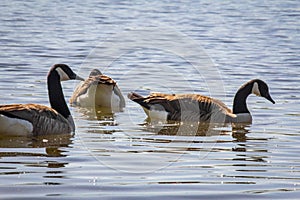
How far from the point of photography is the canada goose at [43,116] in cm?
940

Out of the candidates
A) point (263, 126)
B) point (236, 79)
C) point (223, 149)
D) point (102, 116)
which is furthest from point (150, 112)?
point (236, 79)

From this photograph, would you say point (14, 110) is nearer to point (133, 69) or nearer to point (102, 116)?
point (102, 116)

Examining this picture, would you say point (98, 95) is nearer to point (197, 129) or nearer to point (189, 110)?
point (189, 110)

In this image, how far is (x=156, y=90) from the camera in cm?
1458

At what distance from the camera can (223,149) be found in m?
9.32

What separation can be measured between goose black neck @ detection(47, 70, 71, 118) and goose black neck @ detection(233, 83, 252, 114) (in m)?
2.98

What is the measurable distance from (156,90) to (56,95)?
13.7ft

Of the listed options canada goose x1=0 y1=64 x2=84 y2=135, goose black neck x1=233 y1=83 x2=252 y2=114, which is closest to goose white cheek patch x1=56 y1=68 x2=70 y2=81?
canada goose x1=0 y1=64 x2=84 y2=135

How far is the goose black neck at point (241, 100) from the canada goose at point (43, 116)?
2.83 m

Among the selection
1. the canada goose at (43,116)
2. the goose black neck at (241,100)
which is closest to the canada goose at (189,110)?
the goose black neck at (241,100)

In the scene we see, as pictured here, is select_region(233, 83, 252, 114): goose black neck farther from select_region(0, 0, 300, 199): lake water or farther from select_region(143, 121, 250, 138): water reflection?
select_region(143, 121, 250, 138): water reflection

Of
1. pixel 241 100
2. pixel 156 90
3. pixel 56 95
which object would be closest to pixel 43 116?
pixel 56 95

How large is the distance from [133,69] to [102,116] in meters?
5.07

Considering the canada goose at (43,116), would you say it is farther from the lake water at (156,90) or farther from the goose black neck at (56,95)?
the lake water at (156,90)
